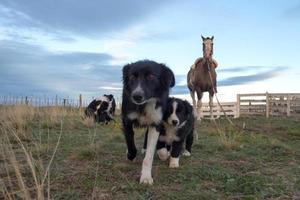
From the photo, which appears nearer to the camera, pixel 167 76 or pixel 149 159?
pixel 149 159

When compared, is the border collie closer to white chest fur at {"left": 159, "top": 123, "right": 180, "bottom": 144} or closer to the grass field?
white chest fur at {"left": 159, "top": 123, "right": 180, "bottom": 144}

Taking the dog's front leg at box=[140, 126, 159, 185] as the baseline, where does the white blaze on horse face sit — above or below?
above

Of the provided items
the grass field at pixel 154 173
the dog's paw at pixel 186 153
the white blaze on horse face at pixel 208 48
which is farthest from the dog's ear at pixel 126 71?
the white blaze on horse face at pixel 208 48

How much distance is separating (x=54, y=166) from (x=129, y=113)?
1346 millimetres

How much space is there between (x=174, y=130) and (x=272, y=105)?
26.8m

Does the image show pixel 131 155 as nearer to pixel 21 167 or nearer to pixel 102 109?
pixel 21 167

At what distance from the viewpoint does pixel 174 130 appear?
22.6ft

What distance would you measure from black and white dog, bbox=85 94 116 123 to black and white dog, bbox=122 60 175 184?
9.81 metres

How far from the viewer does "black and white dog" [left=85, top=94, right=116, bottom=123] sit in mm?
15984

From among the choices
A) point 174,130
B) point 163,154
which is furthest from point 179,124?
point 163,154

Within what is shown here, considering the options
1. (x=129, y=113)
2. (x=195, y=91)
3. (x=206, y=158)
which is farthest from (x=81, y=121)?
(x=129, y=113)

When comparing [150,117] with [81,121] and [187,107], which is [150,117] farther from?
[81,121]

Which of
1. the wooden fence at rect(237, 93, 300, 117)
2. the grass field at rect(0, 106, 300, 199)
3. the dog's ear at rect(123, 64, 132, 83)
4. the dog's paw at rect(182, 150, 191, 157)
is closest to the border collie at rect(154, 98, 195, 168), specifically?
the grass field at rect(0, 106, 300, 199)

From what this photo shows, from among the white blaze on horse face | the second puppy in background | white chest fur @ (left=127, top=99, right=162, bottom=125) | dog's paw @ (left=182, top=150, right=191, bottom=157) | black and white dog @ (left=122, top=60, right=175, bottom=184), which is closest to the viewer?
black and white dog @ (left=122, top=60, right=175, bottom=184)
